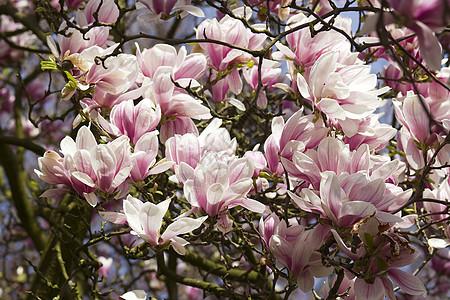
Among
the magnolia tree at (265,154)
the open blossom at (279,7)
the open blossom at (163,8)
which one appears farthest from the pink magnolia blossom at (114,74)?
the open blossom at (279,7)

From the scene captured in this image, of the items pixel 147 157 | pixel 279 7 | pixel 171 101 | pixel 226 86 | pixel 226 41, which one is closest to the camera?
pixel 147 157

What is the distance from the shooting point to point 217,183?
37.2 inches

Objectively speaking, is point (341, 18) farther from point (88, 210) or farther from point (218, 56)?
point (88, 210)

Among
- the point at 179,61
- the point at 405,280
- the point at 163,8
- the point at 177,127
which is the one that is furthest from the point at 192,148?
the point at 405,280

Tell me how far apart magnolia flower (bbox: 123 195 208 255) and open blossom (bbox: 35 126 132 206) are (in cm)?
7

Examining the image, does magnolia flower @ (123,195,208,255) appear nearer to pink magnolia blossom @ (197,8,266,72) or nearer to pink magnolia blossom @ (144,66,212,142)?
pink magnolia blossom @ (144,66,212,142)

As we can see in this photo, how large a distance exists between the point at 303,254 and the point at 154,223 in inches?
11.9

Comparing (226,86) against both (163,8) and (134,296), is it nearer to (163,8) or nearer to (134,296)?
(163,8)

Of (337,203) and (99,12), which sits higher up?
(99,12)

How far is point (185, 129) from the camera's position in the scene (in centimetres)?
120

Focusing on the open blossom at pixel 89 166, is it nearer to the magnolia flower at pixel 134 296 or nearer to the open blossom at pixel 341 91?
the magnolia flower at pixel 134 296

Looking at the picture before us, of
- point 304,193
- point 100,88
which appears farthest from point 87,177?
point 304,193

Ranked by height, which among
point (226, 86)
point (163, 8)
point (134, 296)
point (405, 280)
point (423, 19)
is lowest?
point (134, 296)

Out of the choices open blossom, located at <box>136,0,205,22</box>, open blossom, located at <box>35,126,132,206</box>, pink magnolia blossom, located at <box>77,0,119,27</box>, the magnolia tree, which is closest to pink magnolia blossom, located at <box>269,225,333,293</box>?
the magnolia tree
